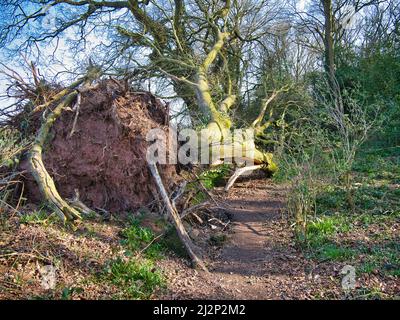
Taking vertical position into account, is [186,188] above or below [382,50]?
below

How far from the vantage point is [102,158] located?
7.05 meters

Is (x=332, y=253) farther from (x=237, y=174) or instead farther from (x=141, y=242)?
(x=237, y=174)

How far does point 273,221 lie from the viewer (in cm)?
748

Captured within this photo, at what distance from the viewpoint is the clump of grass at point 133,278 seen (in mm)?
4297

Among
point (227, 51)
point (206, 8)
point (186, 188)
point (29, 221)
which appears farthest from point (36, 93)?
point (227, 51)

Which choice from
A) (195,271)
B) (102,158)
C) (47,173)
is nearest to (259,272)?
(195,271)

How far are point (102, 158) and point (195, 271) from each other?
3135 mm

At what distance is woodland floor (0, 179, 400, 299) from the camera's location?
14.0ft

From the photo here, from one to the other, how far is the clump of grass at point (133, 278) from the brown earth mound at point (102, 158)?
234 centimetres

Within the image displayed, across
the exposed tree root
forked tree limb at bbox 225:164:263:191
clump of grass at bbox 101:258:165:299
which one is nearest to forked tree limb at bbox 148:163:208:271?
clump of grass at bbox 101:258:165:299

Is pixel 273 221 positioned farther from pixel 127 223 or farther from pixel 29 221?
pixel 29 221

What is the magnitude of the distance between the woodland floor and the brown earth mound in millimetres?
879

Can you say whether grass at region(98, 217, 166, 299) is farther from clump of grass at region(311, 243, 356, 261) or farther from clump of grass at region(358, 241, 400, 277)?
clump of grass at region(358, 241, 400, 277)
